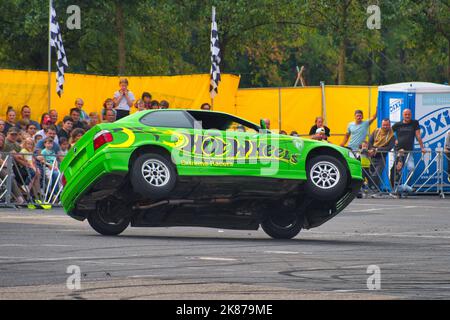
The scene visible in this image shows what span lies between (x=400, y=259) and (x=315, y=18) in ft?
101

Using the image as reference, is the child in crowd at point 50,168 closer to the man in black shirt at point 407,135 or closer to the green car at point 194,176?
the green car at point 194,176

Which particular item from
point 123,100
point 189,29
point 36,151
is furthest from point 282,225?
point 189,29

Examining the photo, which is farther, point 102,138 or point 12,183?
point 12,183

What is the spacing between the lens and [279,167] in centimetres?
1791

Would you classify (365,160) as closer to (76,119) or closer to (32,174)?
(76,119)

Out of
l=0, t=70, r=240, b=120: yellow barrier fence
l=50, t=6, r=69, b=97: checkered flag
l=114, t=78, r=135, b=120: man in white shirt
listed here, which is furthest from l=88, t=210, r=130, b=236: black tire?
l=0, t=70, r=240, b=120: yellow barrier fence

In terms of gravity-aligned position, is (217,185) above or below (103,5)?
below

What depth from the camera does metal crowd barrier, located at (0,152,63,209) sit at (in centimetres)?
2486

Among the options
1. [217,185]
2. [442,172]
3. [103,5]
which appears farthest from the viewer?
[103,5]

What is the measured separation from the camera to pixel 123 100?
92.7 feet

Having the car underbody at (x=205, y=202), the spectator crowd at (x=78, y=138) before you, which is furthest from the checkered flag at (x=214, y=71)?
the car underbody at (x=205, y=202)

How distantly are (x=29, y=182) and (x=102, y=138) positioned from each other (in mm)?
8007
